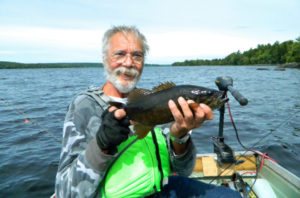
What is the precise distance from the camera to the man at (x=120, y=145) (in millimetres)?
2488

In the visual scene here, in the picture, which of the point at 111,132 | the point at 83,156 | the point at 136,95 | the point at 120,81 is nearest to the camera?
the point at 111,132

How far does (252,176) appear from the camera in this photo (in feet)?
18.8

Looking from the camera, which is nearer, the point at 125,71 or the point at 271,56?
the point at 125,71

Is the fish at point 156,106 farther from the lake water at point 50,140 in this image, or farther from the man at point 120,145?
the lake water at point 50,140

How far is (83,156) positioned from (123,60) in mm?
1688

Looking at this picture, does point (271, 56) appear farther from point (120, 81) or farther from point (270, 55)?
point (120, 81)

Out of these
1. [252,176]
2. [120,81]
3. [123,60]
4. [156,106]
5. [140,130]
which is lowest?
[252,176]

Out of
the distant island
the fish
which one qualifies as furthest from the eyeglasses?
the distant island

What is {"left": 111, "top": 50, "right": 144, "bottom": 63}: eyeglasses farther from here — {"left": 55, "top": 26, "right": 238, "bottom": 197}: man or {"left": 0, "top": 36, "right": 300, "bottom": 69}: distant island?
{"left": 0, "top": 36, "right": 300, "bottom": 69}: distant island

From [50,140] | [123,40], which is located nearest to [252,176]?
[123,40]

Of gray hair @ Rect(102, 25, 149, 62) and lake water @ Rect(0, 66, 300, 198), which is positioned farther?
lake water @ Rect(0, 66, 300, 198)

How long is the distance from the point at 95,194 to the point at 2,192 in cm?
600

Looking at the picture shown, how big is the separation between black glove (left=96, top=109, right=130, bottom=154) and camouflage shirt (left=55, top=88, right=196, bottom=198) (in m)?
0.10

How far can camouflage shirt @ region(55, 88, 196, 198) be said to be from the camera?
2.48 meters
